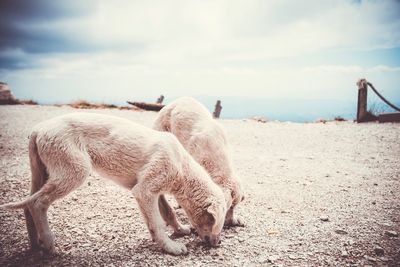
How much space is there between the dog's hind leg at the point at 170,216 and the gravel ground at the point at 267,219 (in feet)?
0.53

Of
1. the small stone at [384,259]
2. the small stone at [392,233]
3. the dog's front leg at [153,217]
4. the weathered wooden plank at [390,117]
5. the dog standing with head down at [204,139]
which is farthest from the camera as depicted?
the weathered wooden plank at [390,117]

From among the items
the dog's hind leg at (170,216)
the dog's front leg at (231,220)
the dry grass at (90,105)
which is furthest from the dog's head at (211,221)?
the dry grass at (90,105)

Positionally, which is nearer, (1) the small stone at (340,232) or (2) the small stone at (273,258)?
(2) the small stone at (273,258)

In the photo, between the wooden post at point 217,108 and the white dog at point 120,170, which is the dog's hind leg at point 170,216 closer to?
the white dog at point 120,170

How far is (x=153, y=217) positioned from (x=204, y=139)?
1.82 metres

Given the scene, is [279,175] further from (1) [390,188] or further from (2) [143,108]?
(2) [143,108]

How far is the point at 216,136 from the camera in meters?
5.21

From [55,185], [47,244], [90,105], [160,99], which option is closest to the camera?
[55,185]

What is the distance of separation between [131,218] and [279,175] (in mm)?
4164

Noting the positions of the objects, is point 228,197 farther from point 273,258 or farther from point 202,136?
point 202,136

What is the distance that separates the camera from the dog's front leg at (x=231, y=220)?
15.3 ft

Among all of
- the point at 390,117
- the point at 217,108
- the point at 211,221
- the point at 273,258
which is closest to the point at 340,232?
the point at 273,258

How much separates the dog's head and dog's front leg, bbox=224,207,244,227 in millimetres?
668

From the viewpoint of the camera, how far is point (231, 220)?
4688 millimetres
